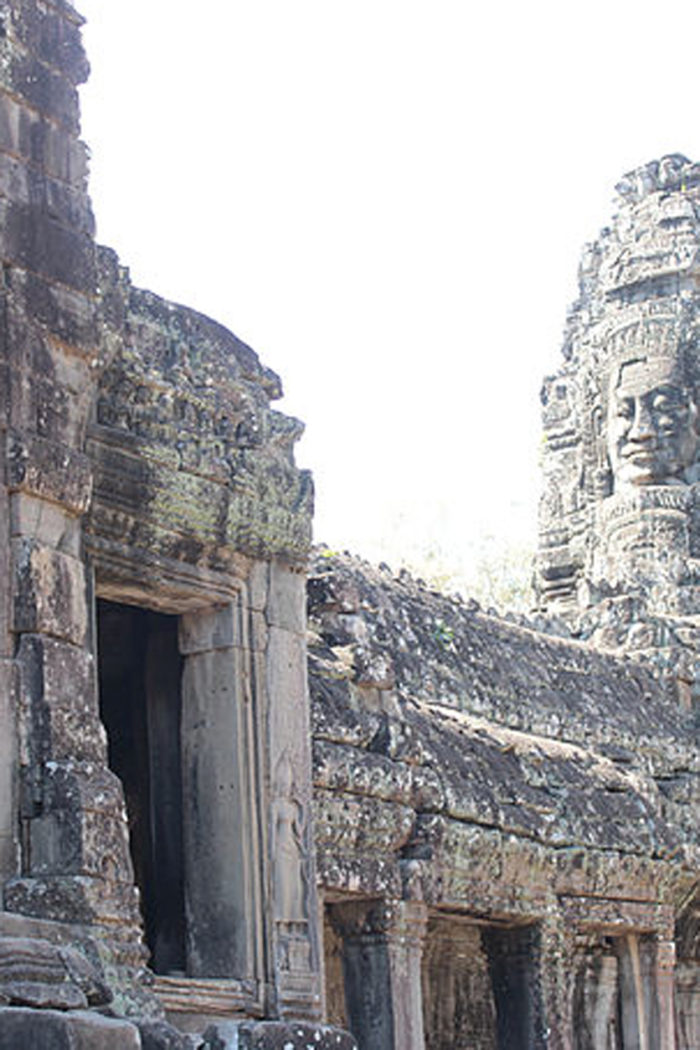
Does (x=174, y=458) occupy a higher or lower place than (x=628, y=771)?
higher

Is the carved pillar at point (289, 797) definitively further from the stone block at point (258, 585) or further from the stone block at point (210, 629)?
the stone block at point (210, 629)

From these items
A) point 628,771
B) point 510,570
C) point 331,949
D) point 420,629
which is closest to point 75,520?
point 331,949

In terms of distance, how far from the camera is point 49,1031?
7391mm

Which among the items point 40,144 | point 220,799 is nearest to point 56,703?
point 220,799

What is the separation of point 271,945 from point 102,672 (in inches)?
85.5

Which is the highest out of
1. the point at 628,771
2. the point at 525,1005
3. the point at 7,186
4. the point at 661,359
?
the point at 661,359

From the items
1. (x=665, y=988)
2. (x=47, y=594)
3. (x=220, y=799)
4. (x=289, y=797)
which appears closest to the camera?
(x=47, y=594)

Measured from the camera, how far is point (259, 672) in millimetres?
11164

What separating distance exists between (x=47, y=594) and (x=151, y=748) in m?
2.26

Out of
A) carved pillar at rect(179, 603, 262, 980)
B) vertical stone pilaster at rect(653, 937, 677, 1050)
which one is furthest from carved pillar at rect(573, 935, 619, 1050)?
carved pillar at rect(179, 603, 262, 980)

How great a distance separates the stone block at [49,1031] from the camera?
735 cm

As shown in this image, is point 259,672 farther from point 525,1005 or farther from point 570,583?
point 570,583

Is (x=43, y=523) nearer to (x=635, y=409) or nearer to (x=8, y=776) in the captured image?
(x=8, y=776)

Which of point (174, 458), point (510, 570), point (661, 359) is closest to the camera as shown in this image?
point (174, 458)
